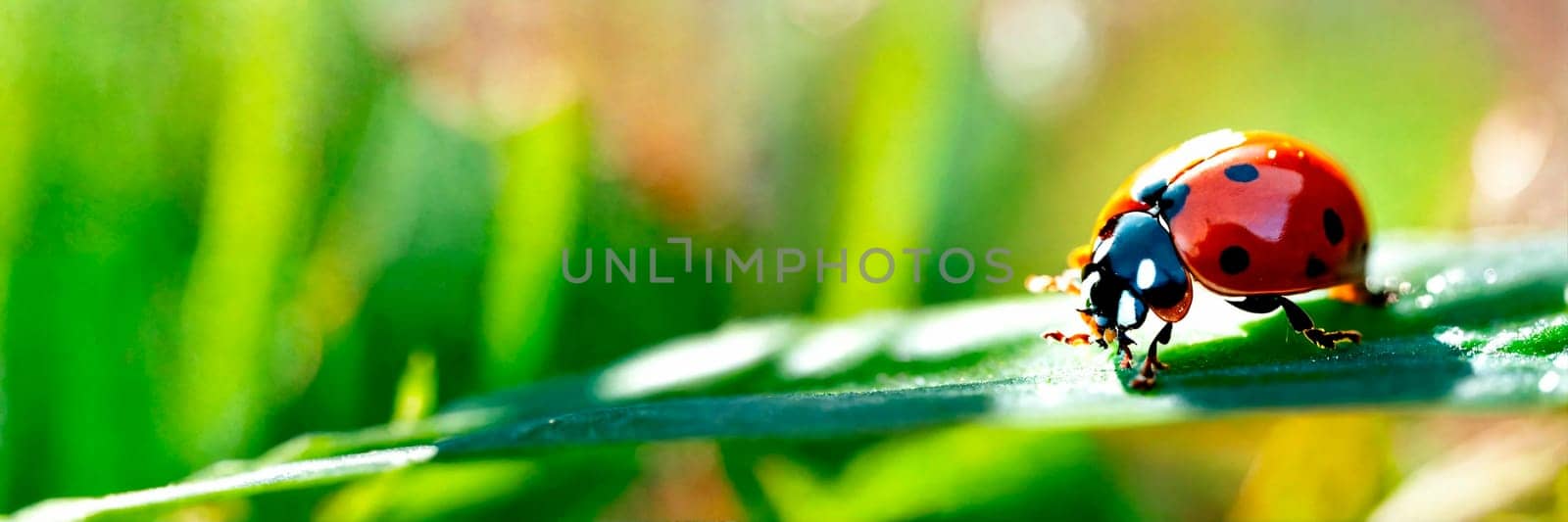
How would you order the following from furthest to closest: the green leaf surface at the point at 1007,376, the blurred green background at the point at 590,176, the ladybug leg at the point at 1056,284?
the blurred green background at the point at 590,176 → the ladybug leg at the point at 1056,284 → the green leaf surface at the point at 1007,376

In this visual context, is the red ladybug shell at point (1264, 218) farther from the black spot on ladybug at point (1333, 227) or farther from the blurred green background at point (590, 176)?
the blurred green background at point (590, 176)

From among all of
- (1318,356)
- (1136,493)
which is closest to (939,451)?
(1136,493)

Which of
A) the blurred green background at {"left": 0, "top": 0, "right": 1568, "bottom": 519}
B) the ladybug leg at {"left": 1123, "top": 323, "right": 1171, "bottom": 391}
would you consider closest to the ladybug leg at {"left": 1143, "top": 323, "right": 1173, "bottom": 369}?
the ladybug leg at {"left": 1123, "top": 323, "right": 1171, "bottom": 391}

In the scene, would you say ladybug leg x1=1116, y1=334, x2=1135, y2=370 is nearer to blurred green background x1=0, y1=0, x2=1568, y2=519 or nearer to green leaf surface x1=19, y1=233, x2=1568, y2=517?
green leaf surface x1=19, y1=233, x2=1568, y2=517

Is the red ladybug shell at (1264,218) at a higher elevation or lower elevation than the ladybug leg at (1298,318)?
higher

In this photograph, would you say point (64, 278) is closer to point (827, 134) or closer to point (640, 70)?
point (640, 70)

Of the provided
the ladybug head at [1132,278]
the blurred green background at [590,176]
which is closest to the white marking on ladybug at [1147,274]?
the ladybug head at [1132,278]

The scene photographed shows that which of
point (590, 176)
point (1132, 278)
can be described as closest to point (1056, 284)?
point (1132, 278)
